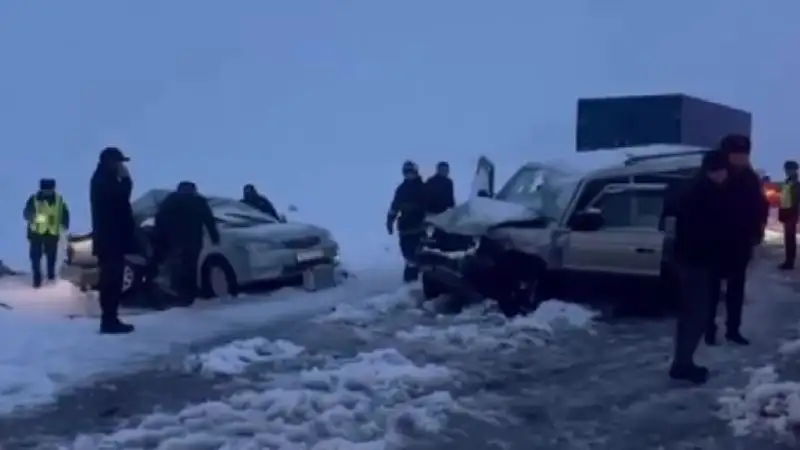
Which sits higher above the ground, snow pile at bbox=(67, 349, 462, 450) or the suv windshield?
the suv windshield

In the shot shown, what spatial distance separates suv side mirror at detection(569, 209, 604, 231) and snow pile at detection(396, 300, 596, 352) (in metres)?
0.81

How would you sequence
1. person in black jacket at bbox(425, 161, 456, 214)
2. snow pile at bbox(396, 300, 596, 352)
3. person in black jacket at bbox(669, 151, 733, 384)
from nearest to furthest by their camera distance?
person in black jacket at bbox(669, 151, 733, 384), snow pile at bbox(396, 300, 596, 352), person in black jacket at bbox(425, 161, 456, 214)

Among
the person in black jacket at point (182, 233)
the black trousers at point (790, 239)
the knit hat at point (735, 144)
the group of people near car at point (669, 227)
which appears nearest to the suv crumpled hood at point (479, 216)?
the group of people near car at point (669, 227)

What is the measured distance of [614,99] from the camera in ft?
77.8

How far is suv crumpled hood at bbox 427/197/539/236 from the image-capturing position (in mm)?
12531

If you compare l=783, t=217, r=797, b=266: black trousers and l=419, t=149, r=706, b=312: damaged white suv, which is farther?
l=783, t=217, r=797, b=266: black trousers

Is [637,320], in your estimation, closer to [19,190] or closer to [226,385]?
[226,385]

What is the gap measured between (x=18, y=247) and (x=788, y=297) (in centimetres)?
2567

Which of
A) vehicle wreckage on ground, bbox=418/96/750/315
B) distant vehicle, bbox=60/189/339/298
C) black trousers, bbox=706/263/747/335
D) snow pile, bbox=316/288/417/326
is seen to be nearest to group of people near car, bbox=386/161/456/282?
distant vehicle, bbox=60/189/339/298

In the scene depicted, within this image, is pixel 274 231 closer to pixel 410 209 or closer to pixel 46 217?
pixel 410 209

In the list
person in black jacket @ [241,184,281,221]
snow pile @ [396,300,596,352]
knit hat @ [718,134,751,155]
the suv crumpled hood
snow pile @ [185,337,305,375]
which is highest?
knit hat @ [718,134,751,155]

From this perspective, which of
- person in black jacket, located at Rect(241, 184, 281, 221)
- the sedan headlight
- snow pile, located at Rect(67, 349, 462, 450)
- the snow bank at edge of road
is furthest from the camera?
person in black jacket, located at Rect(241, 184, 281, 221)

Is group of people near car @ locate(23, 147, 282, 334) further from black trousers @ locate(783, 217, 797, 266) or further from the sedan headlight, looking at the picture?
black trousers @ locate(783, 217, 797, 266)

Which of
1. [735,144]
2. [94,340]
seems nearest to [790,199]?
[735,144]
